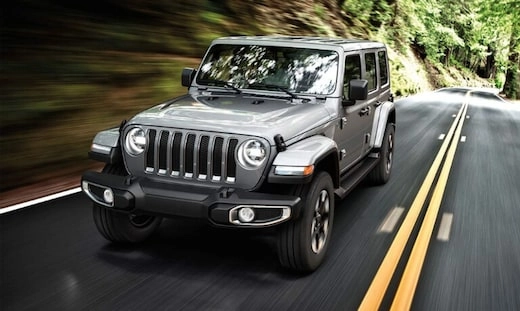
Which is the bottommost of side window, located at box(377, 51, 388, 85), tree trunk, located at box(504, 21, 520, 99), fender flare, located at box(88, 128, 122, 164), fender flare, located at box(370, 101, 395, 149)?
tree trunk, located at box(504, 21, 520, 99)

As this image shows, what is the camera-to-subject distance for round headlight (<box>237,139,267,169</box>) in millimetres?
4188

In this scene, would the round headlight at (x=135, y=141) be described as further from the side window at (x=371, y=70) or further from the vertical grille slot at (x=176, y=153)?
the side window at (x=371, y=70)

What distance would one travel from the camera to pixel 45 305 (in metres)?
3.69

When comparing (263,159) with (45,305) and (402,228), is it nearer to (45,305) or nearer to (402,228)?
(45,305)

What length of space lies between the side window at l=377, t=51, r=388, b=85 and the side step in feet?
4.08

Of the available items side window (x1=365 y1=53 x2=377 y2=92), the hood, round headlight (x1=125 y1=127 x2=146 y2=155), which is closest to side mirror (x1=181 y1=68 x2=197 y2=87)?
the hood

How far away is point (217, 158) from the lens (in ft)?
13.8

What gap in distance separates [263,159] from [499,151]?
9.73 metres

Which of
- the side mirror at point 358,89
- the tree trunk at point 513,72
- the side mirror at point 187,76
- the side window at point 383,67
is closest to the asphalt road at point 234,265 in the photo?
the side mirror at point 358,89

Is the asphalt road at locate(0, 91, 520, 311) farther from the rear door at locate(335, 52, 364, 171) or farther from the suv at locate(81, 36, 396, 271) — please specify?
the rear door at locate(335, 52, 364, 171)

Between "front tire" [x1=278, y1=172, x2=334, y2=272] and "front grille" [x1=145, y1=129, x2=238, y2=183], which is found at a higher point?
"front grille" [x1=145, y1=129, x2=238, y2=183]

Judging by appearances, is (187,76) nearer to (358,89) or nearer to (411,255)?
(358,89)

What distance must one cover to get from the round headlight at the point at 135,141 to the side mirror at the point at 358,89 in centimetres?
214

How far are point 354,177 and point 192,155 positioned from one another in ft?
7.94
